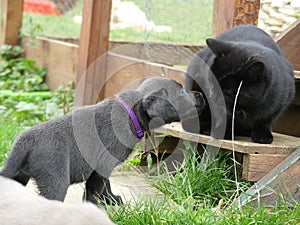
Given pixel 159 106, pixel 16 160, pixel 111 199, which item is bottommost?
pixel 111 199

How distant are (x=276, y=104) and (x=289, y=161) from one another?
42cm

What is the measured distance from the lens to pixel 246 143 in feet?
11.4

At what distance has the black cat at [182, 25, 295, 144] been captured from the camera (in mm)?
3529

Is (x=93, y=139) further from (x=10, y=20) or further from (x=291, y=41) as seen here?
(x=10, y=20)

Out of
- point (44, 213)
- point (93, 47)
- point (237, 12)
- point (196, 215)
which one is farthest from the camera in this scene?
point (93, 47)

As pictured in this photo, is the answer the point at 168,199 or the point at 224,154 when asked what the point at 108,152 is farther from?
the point at 224,154

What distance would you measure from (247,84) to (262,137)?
33cm

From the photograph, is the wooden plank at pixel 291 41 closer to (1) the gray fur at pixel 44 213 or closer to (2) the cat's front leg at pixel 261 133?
(2) the cat's front leg at pixel 261 133

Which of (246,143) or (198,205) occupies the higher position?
(246,143)

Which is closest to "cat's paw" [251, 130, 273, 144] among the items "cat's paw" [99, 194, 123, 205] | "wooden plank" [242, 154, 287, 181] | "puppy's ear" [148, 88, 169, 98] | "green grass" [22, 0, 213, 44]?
"wooden plank" [242, 154, 287, 181]

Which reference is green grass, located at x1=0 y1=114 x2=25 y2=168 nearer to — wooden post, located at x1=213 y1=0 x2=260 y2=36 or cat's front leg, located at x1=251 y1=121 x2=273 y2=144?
cat's front leg, located at x1=251 y1=121 x2=273 y2=144

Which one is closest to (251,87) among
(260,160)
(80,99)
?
(260,160)

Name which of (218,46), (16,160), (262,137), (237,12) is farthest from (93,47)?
(16,160)

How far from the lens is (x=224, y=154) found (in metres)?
3.74
